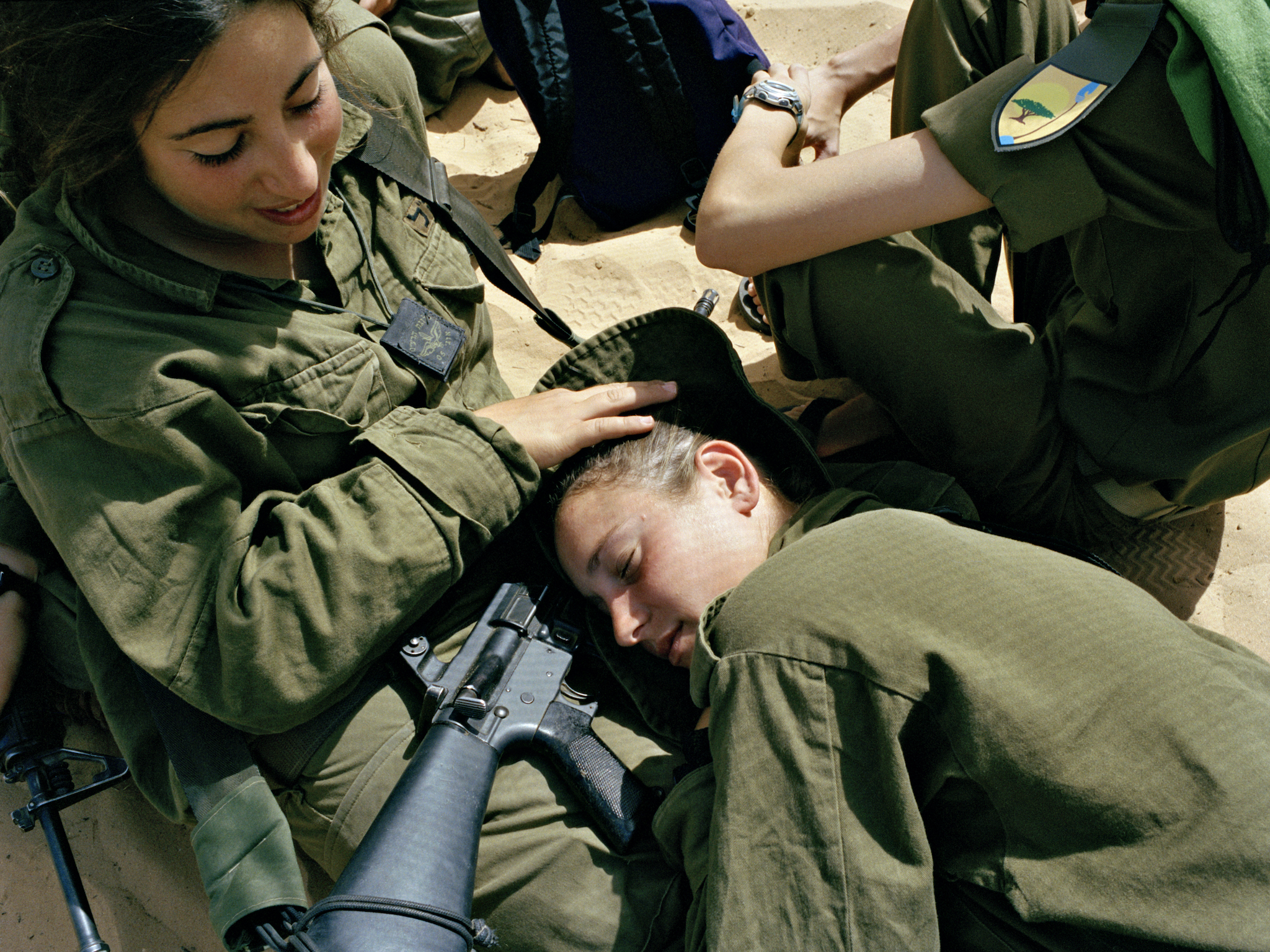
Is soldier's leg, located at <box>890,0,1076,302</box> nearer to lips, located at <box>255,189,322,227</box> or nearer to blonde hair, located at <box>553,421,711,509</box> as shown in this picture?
blonde hair, located at <box>553,421,711,509</box>

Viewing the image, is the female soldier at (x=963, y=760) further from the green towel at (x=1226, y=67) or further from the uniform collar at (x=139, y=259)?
the uniform collar at (x=139, y=259)

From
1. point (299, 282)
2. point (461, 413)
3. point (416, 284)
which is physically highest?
point (299, 282)

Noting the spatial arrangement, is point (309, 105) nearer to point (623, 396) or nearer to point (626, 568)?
point (623, 396)

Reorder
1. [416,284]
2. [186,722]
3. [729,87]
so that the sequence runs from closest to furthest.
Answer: [186,722], [416,284], [729,87]

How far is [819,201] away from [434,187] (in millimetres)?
1073

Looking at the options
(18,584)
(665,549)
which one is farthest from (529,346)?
(18,584)

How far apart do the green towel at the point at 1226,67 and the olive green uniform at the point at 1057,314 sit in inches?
2.8

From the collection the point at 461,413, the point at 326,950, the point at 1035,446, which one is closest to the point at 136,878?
the point at 326,950

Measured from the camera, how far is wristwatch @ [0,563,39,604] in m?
1.75

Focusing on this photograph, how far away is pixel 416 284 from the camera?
2.07 metres

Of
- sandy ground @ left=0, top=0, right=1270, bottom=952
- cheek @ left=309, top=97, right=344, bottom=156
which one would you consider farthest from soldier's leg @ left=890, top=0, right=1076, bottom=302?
cheek @ left=309, top=97, right=344, bottom=156

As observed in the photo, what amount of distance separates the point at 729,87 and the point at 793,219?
64.9 inches

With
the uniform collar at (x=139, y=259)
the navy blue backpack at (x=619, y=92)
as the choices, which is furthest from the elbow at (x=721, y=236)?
the navy blue backpack at (x=619, y=92)

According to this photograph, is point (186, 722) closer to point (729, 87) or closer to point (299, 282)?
point (299, 282)
